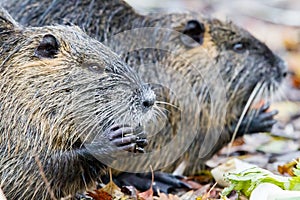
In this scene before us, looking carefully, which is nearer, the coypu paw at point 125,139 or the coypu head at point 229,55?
the coypu paw at point 125,139

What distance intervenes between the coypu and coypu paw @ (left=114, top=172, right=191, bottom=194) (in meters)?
0.25

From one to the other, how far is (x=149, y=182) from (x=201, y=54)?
983 millimetres

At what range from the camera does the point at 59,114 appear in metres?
3.79

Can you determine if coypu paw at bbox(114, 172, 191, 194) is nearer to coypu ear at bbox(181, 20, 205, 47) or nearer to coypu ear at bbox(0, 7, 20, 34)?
coypu ear at bbox(181, 20, 205, 47)

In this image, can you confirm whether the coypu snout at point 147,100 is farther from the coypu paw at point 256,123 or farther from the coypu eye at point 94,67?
the coypu paw at point 256,123

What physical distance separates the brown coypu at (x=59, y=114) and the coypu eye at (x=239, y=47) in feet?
5.72

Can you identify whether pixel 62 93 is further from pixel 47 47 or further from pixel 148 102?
pixel 148 102

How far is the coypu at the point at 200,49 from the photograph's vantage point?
16.7ft

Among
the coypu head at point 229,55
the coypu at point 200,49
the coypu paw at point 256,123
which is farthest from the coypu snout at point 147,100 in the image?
the coypu paw at point 256,123

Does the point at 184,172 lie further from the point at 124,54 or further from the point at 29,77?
the point at 29,77

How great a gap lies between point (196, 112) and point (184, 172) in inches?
15.6

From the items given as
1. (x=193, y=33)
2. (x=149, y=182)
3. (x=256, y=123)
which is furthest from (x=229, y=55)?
(x=149, y=182)

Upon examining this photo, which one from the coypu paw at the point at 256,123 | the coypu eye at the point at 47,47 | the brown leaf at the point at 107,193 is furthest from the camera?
the coypu paw at the point at 256,123

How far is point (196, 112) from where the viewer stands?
5.21 meters
